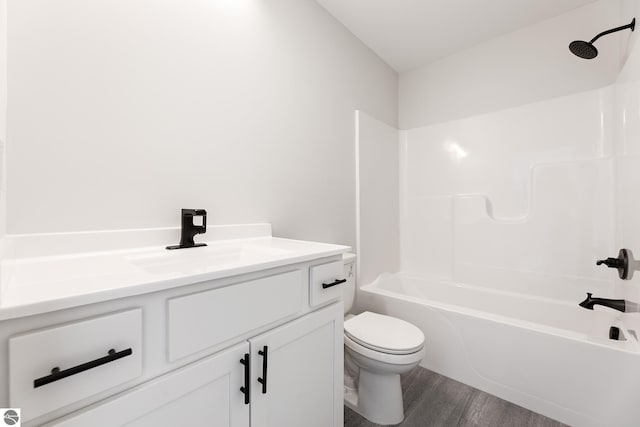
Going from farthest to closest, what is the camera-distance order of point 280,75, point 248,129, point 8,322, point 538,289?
point 538,289 < point 280,75 < point 248,129 < point 8,322

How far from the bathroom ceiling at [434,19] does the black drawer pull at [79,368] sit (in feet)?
7.15

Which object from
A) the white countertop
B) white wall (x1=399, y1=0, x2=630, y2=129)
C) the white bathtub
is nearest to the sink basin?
the white countertop

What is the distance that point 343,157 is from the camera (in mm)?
2016

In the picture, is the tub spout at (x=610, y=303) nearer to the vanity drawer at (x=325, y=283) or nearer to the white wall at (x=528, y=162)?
the white wall at (x=528, y=162)

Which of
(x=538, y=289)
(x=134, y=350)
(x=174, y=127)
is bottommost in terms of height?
(x=538, y=289)

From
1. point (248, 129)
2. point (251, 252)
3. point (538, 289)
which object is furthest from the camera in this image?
point (538, 289)

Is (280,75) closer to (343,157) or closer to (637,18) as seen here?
(343,157)

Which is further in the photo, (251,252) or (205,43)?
(205,43)

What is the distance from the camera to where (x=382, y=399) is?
55.7 inches

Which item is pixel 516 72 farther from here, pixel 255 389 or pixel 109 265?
pixel 109 265

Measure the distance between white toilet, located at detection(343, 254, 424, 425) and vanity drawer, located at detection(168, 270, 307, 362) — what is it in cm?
67

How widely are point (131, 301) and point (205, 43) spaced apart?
47.1 inches

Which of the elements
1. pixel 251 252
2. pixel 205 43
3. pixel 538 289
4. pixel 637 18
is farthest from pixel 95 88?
pixel 538 289

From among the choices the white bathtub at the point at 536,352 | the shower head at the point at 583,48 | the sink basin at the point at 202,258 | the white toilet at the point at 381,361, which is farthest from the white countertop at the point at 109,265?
the shower head at the point at 583,48
